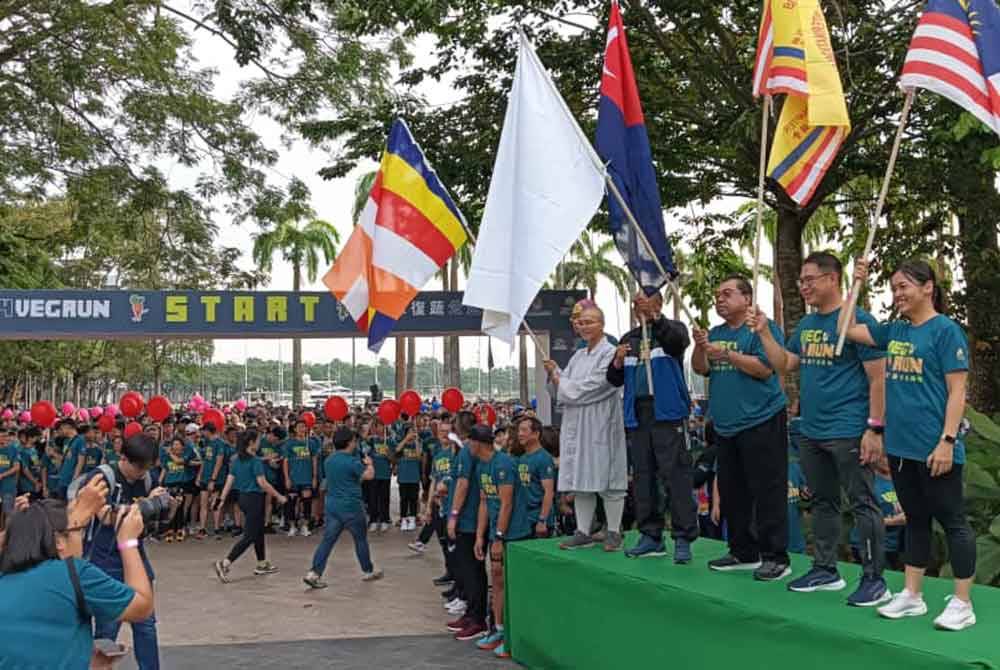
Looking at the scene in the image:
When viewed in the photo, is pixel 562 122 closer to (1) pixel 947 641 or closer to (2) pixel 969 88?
(2) pixel 969 88

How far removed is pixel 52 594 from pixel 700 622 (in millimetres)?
3202

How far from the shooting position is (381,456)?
54.6 ft

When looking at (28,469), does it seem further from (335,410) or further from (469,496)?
(469,496)

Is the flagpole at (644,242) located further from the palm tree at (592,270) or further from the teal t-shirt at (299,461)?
the palm tree at (592,270)

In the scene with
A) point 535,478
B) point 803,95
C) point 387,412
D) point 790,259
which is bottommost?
point 535,478

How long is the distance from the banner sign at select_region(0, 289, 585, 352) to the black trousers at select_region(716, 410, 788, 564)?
35.5ft

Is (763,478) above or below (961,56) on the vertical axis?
below

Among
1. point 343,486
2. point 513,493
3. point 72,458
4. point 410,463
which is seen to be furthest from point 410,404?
point 513,493

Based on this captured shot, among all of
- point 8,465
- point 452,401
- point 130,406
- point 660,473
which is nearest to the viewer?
point 660,473

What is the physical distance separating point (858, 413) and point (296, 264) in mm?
44208

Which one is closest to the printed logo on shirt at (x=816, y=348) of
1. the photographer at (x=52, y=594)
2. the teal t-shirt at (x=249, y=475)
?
the photographer at (x=52, y=594)

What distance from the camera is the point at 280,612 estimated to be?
10.0 metres

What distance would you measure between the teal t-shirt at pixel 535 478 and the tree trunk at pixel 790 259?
723 centimetres

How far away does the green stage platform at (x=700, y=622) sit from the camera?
4.23 m
